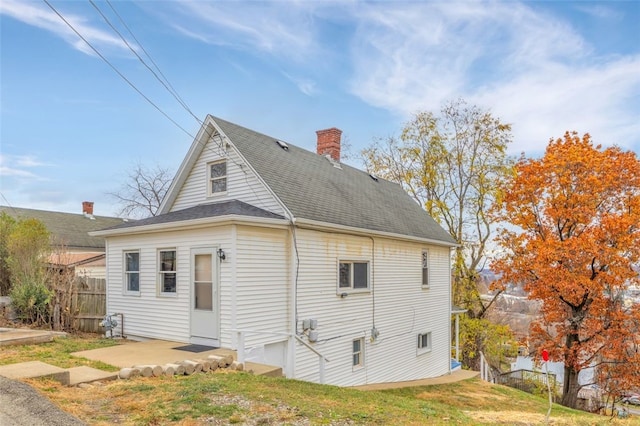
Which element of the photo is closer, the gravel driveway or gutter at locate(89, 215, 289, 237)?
the gravel driveway

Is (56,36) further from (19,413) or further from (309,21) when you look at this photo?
(19,413)

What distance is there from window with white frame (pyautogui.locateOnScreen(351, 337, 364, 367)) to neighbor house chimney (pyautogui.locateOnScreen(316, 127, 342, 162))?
306 inches

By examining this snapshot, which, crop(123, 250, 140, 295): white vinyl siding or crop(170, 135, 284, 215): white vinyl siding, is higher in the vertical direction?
crop(170, 135, 284, 215): white vinyl siding

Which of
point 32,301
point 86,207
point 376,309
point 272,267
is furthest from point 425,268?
point 86,207

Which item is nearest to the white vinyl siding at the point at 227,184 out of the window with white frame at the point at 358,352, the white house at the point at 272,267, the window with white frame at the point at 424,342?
Answer: the white house at the point at 272,267

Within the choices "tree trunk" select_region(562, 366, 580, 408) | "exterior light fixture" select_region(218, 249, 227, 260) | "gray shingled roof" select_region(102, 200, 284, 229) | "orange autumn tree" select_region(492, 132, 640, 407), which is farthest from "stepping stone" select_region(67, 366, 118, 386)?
"tree trunk" select_region(562, 366, 580, 408)

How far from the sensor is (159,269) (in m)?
11.1

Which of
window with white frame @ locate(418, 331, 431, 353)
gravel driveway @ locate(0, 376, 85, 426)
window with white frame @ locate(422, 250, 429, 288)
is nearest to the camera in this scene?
gravel driveway @ locate(0, 376, 85, 426)

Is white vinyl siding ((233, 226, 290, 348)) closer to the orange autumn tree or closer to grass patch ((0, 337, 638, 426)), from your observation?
A: grass patch ((0, 337, 638, 426))

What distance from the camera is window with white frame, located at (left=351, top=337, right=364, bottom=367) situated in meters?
12.6

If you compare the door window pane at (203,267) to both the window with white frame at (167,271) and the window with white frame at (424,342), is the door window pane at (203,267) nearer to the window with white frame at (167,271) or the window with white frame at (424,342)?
the window with white frame at (167,271)

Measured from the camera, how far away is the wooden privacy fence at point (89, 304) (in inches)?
490

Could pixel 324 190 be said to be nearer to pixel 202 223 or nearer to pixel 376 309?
pixel 376 309

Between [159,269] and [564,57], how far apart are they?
15316 mm
